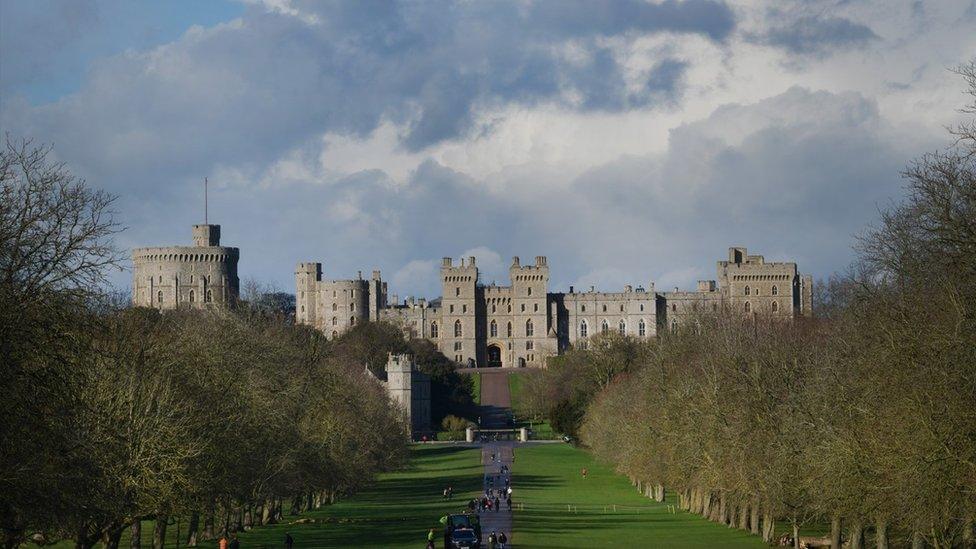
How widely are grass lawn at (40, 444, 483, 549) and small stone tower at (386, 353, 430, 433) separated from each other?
69.6ft

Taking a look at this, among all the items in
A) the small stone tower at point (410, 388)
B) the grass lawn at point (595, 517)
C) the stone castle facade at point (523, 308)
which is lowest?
the grass lawn at point (595, 517)

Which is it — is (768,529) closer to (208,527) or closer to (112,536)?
(208,527)

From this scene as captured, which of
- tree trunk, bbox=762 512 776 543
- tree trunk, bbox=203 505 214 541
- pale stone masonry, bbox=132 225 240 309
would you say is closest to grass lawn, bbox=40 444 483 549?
tree trunk, bbox=203 505 214 541

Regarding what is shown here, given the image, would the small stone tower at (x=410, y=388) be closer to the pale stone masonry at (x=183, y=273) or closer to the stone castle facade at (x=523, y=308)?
the pale stone masonry at (x=183, y=273)

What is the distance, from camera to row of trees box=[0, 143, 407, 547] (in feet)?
70.1

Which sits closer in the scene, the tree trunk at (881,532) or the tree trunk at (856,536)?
the tree trunk at (881,532)

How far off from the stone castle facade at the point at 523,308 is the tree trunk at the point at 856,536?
387ft

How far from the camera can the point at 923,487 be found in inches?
1027

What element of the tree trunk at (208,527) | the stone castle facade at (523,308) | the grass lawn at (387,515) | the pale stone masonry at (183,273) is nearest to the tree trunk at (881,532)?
the grass lawn at (387,515)

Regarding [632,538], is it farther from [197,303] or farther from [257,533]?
[197,303]

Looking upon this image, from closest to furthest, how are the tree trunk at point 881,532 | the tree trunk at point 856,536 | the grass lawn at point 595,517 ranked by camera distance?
the tree trunk at point 881,532
the tree trunk at point 856,536
the grass lawn at point 595,517

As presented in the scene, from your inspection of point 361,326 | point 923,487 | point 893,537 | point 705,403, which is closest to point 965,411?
point 923,487

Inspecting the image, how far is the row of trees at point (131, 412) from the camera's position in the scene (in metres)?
21.4

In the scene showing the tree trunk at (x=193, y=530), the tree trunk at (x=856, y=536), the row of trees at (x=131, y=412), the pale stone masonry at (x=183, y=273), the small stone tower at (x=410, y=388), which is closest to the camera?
the row of trees at (x=131, y=412)
